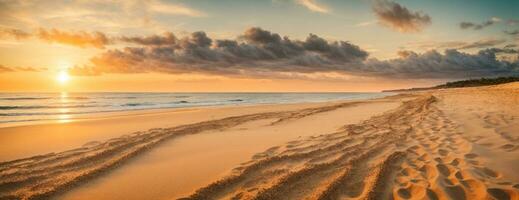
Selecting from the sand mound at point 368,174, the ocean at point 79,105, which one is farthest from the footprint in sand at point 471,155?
the ocean at point 79,105

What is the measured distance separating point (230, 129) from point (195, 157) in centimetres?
437

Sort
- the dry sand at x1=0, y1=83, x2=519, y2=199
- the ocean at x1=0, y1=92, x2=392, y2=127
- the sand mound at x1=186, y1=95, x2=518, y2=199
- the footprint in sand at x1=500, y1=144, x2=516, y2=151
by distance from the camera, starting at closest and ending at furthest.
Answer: the sand mound at x1=186, y1=95, x2=518, y2=199, the dry sand at x1=0, y1=83, x2=519, y2=199, the footprint in sand at x1=500, y1=144, x2=516, y2=151, the ocean at x1=0, y1=92, x2=392, y2=127

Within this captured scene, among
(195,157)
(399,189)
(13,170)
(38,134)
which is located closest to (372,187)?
(399,189)

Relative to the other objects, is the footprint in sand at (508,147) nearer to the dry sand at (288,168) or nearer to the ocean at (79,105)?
the dry sand at (288,168)

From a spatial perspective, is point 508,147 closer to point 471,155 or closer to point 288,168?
point 471,155

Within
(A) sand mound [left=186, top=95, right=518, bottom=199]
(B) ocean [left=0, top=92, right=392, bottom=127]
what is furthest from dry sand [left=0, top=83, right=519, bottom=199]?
(B) ocean [left=0, top=92, right=392, bottom=127]

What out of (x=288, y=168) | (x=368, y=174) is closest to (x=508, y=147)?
Answer: (x=368, y=174)

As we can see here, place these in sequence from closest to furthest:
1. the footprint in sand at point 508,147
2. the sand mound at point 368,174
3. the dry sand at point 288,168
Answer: the sand mound at point 368,174
the dry sand at point 288,168
the footprint in sand at point 508,147

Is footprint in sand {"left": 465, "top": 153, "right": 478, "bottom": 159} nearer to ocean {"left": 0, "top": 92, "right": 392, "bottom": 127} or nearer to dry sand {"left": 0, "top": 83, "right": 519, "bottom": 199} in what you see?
dry sand {"left": 0, "top": 83, "right": 519, "bottom": 199}

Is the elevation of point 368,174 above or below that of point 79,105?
below

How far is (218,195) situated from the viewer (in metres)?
4.14

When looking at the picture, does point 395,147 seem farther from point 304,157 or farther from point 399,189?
point 399,189

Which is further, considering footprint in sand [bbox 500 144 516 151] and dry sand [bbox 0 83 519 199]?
footprint in sand [bbox 500 144 516 151]

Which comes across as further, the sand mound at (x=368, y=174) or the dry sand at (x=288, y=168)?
the dry sand at (x=288, y=168)
